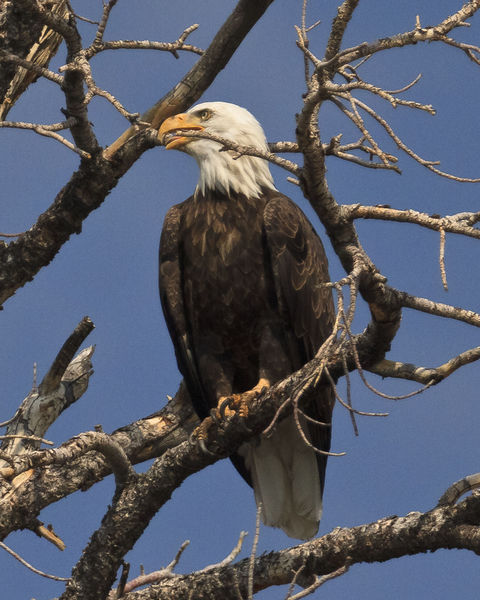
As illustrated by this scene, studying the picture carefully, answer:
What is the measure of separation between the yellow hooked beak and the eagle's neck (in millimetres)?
215

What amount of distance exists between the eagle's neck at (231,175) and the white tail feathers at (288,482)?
5.05 feet

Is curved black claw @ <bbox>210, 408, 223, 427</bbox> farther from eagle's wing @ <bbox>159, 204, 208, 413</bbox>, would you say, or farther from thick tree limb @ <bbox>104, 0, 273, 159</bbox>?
thick tree limb @ <bbox>104, 0, 273, 159</bbox>

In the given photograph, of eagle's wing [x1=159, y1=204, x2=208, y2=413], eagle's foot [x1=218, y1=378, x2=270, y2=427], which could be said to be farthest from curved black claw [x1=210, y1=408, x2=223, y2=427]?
eagle's wing [x1=159, y1=204, x2=208, y2=413]

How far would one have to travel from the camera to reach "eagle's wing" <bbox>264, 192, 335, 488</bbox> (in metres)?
5.71

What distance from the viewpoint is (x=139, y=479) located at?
491cm

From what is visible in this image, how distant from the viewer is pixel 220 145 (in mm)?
6453

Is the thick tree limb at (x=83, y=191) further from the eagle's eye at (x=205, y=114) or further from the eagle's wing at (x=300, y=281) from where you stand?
the eagle's wing at (x=300, y=281)

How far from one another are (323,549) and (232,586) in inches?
20.2

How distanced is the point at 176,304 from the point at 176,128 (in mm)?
1139

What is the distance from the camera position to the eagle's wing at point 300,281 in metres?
5.71

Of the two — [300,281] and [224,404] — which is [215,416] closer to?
[224,404]

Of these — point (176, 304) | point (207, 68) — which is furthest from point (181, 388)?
point (207, 68)

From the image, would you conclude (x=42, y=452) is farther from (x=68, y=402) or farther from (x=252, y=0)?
(x=252, y=0)

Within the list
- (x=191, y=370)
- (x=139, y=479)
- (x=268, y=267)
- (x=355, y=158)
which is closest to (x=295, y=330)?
(x=268, y=267)
